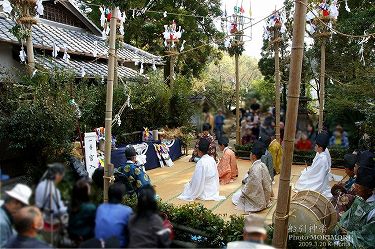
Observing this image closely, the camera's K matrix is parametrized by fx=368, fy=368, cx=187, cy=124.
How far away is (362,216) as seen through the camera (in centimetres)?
558

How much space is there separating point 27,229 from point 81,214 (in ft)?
1.00

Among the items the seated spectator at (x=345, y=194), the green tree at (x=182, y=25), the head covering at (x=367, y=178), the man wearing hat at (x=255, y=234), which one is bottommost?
the seated spectator at (x=345, y=194)

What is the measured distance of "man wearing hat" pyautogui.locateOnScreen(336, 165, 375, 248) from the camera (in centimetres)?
536

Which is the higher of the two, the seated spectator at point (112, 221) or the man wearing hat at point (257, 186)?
the seated spectator at point (112, 221)

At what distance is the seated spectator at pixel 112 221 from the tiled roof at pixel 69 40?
29.8 ft

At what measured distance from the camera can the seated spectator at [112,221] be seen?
7.28 feet

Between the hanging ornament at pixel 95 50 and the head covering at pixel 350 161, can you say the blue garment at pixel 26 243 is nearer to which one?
the head covering at pixel 350 161

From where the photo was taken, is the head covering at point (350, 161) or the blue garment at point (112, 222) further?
the head covering at point (350, 161)

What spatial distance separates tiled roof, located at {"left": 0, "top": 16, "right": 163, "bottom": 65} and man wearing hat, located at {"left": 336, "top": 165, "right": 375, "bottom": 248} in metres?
9.17

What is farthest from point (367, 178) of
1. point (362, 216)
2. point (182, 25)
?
point (182, 25)

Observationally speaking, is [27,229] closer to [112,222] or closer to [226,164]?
[112,222]

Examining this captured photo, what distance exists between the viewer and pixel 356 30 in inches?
519

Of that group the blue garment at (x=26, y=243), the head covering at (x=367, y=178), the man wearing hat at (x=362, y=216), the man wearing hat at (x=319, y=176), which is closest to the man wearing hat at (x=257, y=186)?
the man wearing hat at (x=319, y=176)

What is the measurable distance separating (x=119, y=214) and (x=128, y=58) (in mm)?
13348
